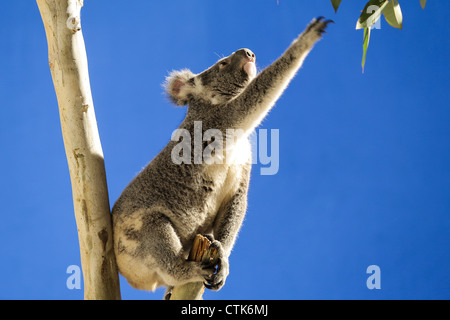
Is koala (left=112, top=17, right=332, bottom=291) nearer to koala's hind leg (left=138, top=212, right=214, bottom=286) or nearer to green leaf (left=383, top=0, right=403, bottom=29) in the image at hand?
koala's hind leg (left=138, top=212, right=214, bottom=286)

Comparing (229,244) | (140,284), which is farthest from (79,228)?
(229,244)

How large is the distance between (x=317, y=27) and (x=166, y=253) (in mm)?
1262

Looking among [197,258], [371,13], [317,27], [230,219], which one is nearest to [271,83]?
[317,27]

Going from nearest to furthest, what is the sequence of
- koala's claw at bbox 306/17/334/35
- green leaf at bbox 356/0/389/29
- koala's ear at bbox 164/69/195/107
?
1. green leaf at bbox 356/0/389/29
2. koala's claw at bbox 306/17/334/35
3. koala's ear at bbox 164/69/195/107

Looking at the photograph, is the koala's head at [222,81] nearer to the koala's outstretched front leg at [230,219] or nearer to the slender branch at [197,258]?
the koala's outstretched front leg at [230,219]

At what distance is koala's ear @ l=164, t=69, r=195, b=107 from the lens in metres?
3.02

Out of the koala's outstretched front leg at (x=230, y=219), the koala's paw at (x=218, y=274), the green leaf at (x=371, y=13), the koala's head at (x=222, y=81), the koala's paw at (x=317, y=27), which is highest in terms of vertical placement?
the koala's head at (x=222, y=81)

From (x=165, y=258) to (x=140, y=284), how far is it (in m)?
0.34

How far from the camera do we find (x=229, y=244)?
2.52 metres

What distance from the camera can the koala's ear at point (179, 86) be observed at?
3.02 meters

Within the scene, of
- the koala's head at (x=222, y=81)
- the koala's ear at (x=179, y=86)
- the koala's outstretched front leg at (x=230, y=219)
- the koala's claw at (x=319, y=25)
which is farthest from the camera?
the koala's ear at (x=179, y=86)

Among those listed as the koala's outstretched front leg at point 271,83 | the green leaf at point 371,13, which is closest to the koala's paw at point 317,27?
the koala's outstretched front leg at point 271,83

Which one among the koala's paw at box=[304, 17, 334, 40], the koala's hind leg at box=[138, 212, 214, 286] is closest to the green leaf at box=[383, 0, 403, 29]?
the koala's paw at box=[304, 17, 334, 40]
